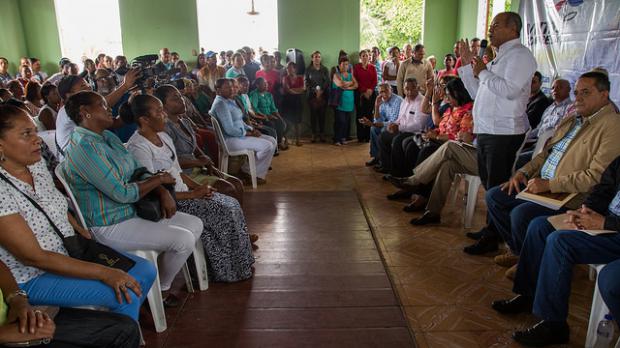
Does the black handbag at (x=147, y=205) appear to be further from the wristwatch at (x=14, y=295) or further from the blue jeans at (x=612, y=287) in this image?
the blue jeans at (x=612, y=287)

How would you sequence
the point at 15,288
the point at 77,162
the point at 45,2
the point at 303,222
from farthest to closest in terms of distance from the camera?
the point at 45,2, the point at 303,222, the point at 77,162, the point at 15,288

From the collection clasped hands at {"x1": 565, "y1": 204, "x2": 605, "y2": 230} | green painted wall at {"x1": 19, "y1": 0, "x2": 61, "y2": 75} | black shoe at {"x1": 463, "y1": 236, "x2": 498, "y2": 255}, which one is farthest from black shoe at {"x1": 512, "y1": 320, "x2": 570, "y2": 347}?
green painted wall at {"x1": 19, "y1": 0, "x2": 61, "y2": 75}

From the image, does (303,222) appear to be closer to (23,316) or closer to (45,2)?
(23,316)

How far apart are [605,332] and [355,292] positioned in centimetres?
120

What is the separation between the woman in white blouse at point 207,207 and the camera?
2.60m

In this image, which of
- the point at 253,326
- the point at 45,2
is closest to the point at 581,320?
the point at 253,326

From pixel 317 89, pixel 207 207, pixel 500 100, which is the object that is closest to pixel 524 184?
pixel 500 100

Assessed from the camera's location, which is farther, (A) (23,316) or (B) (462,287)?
(B) (462,287)

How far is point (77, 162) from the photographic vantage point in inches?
80.7

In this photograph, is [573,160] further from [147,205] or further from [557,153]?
[147,205]

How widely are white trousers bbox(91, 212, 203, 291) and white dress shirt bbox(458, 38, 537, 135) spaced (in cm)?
204

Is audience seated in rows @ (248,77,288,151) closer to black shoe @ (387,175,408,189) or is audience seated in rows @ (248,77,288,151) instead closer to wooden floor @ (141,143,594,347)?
black shoe @ (387,175,408,189)

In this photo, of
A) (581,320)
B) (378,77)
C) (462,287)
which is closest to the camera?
(581,320)

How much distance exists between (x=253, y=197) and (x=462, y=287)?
2.43 metres
